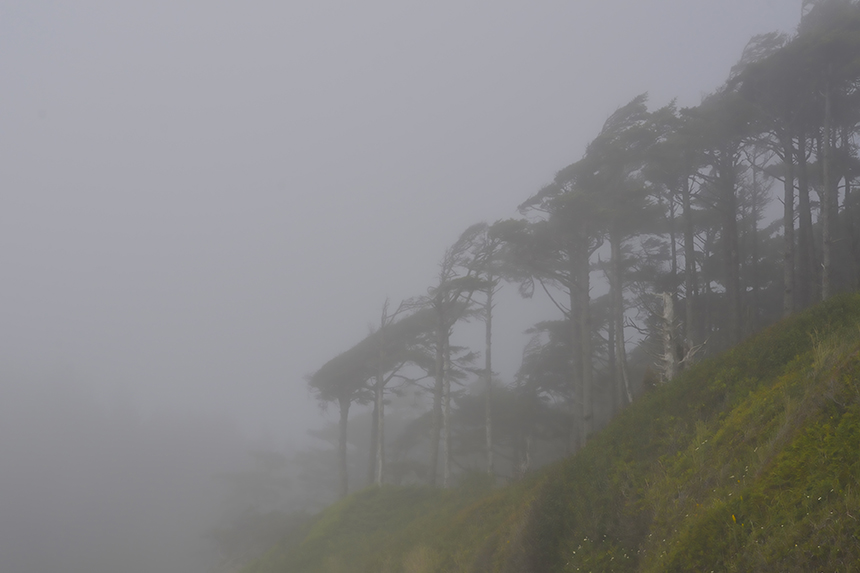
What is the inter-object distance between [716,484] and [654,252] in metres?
19.6

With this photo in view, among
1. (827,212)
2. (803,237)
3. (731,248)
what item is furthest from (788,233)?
(803,237)

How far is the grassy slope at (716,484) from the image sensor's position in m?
4.64

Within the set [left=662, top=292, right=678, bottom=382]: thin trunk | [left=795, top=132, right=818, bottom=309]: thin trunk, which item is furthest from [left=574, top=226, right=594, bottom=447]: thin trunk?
[left=795, top=132, right=818, bottom=309]: thin trunk

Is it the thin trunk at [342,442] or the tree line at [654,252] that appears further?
the thin trunk at [342,442]

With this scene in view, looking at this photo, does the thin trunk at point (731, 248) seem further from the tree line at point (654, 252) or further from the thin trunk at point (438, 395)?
the thin trunk at point (438, 395)

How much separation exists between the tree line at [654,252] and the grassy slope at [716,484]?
3.13 meters

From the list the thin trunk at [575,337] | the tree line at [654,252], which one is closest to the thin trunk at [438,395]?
the tree line at [654,252]

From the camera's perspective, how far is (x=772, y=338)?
351 inches

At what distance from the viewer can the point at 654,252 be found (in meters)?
23.9

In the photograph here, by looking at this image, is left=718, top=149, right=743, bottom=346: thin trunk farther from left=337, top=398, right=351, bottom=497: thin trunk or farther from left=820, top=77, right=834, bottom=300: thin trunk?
left=337, top=398, right=351, bottom=497: thin trunk

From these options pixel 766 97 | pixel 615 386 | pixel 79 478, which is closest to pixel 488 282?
pixel 615 386

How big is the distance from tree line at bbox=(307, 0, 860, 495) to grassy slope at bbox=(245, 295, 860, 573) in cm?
313

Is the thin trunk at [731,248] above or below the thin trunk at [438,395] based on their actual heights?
above

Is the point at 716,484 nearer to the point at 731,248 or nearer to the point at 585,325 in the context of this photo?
the point at 585,325
